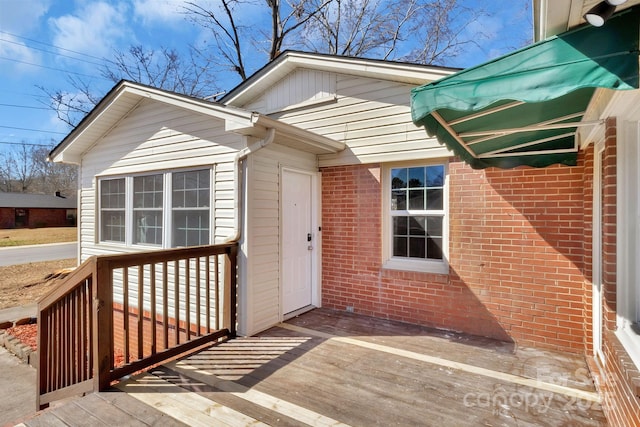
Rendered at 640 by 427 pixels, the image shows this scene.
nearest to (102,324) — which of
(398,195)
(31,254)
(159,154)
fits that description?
(159,154)

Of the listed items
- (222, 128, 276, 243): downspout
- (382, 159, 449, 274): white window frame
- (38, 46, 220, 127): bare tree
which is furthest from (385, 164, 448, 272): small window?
(38, 46, 220, 127): bare tree

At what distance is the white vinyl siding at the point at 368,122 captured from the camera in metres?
4.65

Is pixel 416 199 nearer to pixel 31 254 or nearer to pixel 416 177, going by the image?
pixel 416 177

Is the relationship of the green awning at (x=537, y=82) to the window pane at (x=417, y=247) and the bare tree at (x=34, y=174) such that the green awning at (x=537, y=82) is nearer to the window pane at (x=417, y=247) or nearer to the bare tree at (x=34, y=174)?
the window pane at (x=417, y=247)

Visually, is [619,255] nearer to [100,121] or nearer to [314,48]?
[100,121]

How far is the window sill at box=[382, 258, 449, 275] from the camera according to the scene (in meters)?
4.52

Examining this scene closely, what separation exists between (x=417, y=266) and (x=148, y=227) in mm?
4495

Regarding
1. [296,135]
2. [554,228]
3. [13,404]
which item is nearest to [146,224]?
[13,404]

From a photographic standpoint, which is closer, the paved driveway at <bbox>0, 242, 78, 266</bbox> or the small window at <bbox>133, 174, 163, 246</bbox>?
the small window at <bbox>133, 174, 163, 246</bbox>

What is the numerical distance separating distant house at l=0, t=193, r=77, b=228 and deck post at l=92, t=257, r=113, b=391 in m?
39.0

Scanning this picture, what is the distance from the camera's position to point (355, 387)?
2994mm

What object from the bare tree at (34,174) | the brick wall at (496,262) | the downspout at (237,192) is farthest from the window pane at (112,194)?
the bare tree at (34,174)

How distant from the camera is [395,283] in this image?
4.79 meters

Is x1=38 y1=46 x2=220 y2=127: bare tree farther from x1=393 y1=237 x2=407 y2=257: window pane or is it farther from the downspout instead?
x1=393 y1=237 x2=407 y2=257: window pane
